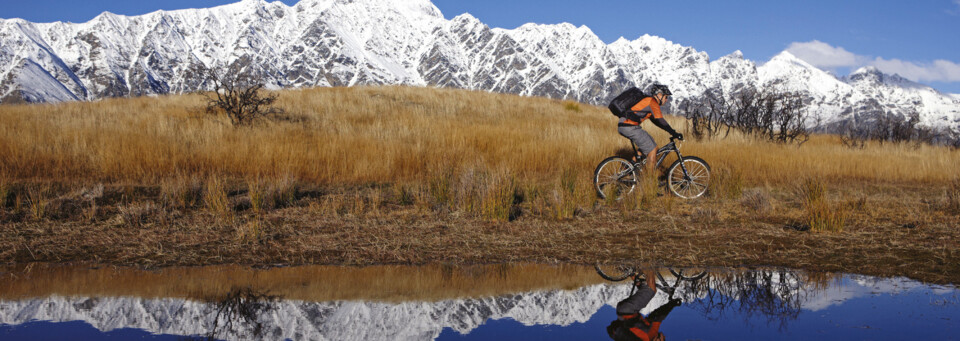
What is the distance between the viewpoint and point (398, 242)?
652 centimetres

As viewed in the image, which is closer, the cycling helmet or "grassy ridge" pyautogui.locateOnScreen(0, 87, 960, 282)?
"grassy ridge" pyautogui.locateOnScreen(0, 87, 960, 282)

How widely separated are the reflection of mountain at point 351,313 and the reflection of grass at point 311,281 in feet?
0.66

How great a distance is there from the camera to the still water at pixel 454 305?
12.6 ft

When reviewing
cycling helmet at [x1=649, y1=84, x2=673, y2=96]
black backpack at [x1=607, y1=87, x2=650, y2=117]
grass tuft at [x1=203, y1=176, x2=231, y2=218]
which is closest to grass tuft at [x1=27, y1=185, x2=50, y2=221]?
grass tuft at [x1=203, y1=176, x2=231, y2=218]

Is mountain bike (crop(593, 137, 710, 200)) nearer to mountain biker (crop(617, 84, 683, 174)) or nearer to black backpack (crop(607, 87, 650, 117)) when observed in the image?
mountain biker (crop(617, 84, 683, 174))

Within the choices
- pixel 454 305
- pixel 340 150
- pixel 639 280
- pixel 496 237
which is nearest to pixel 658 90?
pixel 496 237

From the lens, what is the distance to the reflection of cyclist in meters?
3.85

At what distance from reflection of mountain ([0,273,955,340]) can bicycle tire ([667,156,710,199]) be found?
18.4 feet

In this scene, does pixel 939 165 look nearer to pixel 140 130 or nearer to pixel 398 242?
pixel 398 242

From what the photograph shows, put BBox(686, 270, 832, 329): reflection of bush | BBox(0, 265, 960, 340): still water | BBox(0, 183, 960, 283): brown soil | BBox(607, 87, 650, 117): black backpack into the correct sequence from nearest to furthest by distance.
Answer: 1. BBox(0, 265, 960, 340): still water
2. BBox(686, 270, 832, 329): reflection of bush
3. BBox(0, 183, 960, 283): brown soil
4. BBox(607, 87, 650, 117): black backpack

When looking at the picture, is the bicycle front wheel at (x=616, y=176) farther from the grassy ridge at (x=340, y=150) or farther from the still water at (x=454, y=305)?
the still water at (x=454, y=305)

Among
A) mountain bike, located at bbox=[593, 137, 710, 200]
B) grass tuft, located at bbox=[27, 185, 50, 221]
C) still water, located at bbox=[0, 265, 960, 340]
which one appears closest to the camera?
still water, located at bbox=[0, 265, 960, 340]

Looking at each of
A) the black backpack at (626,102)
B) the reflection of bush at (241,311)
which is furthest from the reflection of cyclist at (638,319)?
the black backpack at (626,102)

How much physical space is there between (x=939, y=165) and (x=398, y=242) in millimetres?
13776
